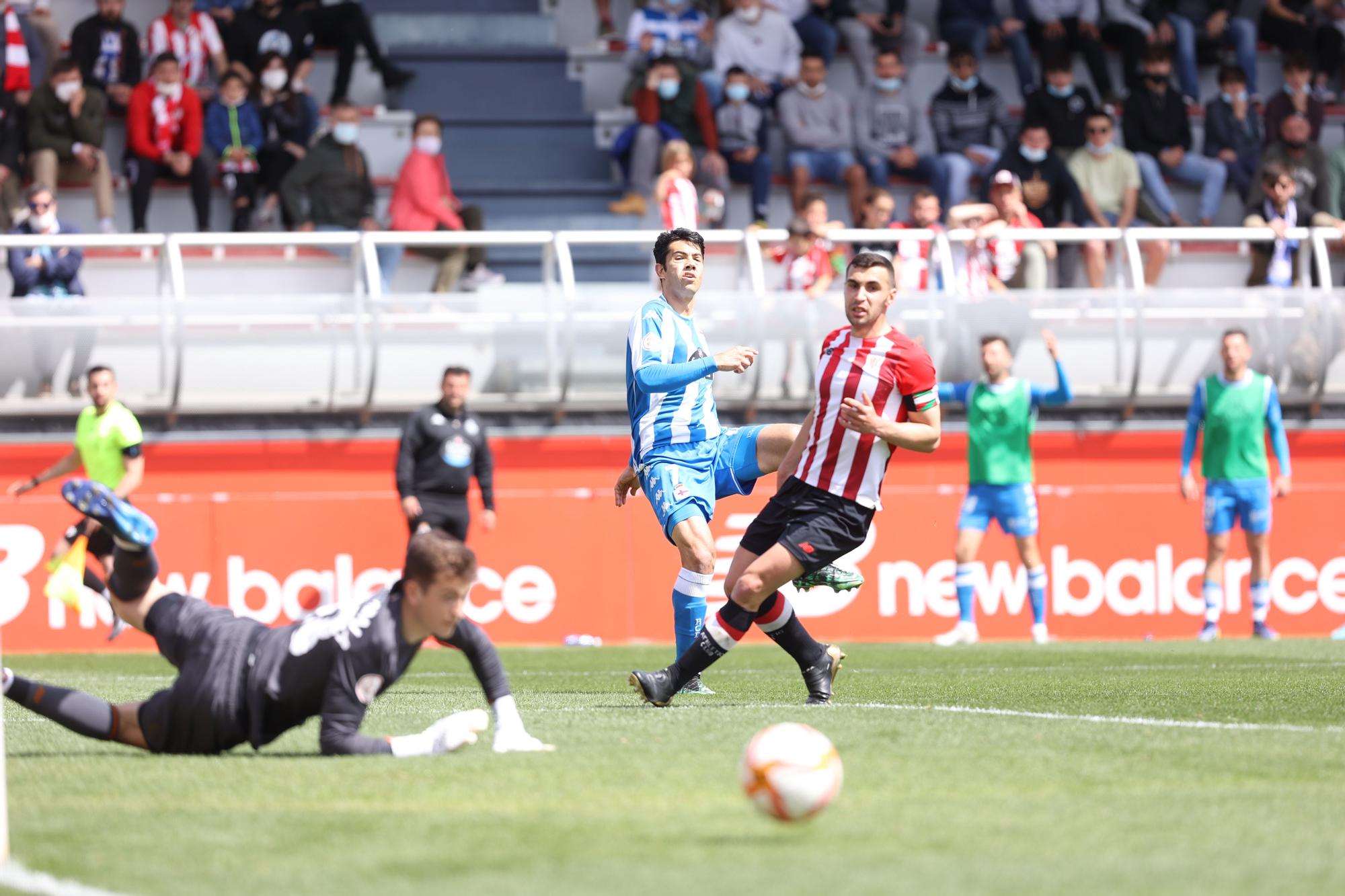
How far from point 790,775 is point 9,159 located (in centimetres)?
1349

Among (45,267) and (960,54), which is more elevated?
(960,54)

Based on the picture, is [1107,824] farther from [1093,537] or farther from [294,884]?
[1093,537]

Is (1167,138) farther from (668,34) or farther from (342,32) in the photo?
(342,32)

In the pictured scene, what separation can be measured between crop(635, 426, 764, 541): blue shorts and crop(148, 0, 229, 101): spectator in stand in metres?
10.7

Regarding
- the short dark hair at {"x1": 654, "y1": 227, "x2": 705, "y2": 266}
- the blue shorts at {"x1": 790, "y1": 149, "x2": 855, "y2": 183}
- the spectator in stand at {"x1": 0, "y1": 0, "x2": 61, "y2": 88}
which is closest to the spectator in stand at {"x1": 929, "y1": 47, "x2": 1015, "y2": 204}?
the blue shorts at {"x1": 790, "y1": 149, "x2": 855, "y2": 183}

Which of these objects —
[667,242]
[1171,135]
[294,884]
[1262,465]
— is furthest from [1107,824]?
[1171,135]

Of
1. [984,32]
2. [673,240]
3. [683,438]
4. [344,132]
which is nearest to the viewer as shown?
[673,240]

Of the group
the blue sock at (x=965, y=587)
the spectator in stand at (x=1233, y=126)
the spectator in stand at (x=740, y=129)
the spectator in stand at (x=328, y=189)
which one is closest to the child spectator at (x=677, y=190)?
the spectator in stand at (x=740, y=129)

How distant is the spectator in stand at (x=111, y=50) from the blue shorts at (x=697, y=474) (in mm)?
10821

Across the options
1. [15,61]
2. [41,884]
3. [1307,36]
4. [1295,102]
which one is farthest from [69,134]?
[41,884]

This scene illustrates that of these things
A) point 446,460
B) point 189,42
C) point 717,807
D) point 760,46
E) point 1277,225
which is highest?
point 189,42

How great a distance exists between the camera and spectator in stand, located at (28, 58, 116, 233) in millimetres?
16344

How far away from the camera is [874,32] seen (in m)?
19.6

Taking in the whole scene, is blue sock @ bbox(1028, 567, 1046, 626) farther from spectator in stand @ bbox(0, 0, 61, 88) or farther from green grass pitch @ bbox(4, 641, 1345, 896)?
spectator in stand @ bbox(0, 0, 61, 88)
